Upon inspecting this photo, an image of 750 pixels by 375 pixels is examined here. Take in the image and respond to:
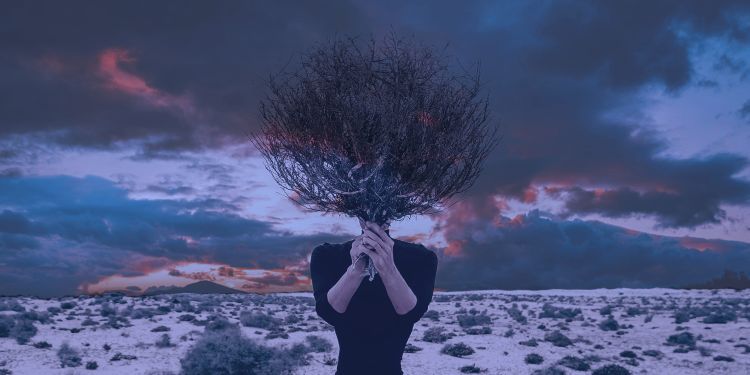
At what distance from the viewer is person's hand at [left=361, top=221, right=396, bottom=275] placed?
3.74m

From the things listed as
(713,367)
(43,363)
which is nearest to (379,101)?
(43,363)

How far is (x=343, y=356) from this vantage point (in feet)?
13.9

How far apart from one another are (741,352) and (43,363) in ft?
78.9

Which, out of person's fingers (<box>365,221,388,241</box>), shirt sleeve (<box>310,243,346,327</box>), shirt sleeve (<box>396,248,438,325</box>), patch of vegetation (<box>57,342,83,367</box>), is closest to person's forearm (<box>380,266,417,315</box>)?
shirt sleeve (<box>396,248,438,325</box>)

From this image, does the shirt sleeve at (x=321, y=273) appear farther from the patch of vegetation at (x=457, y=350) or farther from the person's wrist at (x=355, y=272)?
the patch of vegetation at (x=457, y=350)

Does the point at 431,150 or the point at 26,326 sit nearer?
the point at 431,150

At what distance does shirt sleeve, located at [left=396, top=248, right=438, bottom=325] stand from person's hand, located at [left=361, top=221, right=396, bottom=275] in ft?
1.65

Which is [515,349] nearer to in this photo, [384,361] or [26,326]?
[26,326]

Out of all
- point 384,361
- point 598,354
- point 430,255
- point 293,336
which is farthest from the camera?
point 293,336

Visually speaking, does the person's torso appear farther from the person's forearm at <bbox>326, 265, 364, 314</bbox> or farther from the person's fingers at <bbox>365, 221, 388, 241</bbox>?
the person's fingers at <bbox>365, 221, 388, 241</bbox>

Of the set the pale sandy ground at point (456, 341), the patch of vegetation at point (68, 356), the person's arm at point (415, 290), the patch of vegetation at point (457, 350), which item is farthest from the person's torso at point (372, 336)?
the patch of vegetation at point (457, 350)

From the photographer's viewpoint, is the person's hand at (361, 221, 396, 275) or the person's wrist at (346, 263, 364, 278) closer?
the person's hand at (361, 221, 396, 275)

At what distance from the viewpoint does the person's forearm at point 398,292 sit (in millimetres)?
3854

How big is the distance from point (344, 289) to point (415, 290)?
626mm
